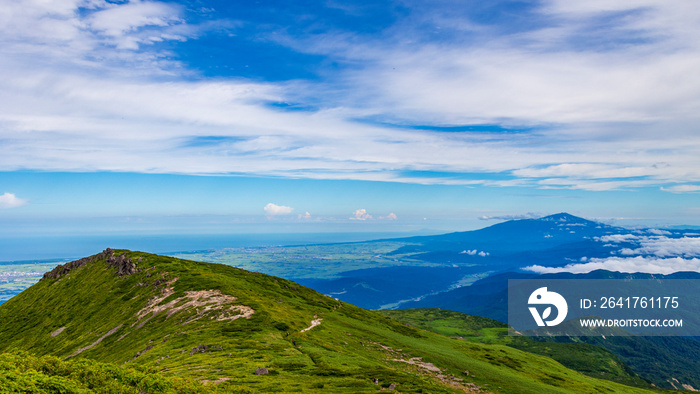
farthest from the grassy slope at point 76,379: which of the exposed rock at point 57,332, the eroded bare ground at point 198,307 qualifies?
the exposed rock at point 57,332

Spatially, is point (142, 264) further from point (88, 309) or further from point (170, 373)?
point (170, 373)

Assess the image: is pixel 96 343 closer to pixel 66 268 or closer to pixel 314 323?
pixel 314 323

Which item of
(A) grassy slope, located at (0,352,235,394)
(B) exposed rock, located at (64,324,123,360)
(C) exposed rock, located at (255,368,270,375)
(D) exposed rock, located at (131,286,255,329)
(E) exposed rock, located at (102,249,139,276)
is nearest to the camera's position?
(A) grassy slope, located at (0,352,235,394)

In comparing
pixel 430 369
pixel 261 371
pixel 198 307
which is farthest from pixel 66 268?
pixel 430 369

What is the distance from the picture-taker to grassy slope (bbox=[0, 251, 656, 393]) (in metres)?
54.2

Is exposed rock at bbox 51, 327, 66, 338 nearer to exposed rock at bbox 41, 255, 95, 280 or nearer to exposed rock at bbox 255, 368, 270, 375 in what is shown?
exposed rock at bbox 41, 255, 95, 280

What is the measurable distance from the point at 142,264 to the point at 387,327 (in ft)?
333

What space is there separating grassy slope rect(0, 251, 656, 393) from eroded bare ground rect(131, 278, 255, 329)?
132 centimetres

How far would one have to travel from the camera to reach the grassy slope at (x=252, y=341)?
5416cm

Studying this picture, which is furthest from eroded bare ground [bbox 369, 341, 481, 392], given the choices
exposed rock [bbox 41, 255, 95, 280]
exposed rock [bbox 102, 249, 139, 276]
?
exposed rock [bbox 41, 255, 95, 280]

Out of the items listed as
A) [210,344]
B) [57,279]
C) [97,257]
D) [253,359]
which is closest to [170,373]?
[253,359]

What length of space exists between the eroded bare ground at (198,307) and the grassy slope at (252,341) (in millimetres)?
1317

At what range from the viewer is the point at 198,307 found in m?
93.3

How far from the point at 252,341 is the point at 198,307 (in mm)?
31518
